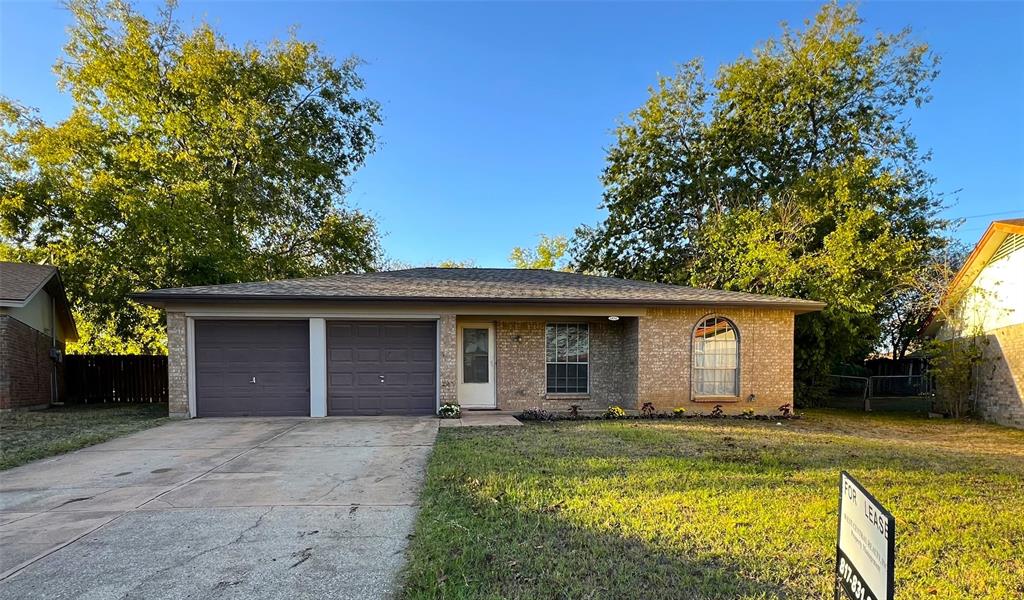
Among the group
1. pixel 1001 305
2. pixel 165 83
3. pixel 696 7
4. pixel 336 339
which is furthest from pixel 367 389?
pixel 165 83

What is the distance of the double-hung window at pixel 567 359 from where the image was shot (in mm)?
11078

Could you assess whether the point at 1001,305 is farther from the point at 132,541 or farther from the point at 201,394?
the point at 201,394

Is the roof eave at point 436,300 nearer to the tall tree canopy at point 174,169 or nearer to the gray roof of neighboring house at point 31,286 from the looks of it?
the gray roof of neighboring house at point 31,286

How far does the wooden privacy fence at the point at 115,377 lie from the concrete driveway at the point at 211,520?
7826 millimetres

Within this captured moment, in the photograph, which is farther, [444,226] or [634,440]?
[444,226]

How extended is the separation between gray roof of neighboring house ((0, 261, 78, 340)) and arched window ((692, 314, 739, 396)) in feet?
53.8

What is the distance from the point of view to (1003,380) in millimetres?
10836

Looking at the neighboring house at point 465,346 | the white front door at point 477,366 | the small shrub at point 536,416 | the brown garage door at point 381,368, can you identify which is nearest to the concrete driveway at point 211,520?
the neighboring house at point 465,346

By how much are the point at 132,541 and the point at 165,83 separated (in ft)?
67.5

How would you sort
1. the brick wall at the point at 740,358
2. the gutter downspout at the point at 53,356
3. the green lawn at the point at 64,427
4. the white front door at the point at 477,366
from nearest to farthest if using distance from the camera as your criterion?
the green lawn at the point at 64,427, the brick wall at the point at 740,358, the white front door at the point at 477,366, the gutter downspout at the point at 53,356

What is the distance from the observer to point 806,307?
1062cm

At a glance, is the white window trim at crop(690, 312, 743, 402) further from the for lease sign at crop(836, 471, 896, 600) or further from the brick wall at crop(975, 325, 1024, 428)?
the for lease sign at crop(836, 471, 896, 600)

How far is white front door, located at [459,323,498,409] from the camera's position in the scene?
10836 millimetres

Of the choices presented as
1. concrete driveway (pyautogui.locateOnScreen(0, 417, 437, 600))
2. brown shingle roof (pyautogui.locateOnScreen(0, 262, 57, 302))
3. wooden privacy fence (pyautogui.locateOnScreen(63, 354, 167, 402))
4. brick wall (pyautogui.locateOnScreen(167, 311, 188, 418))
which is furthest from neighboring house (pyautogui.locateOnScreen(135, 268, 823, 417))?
wooden privacy fence (pyautogui.locateOnScreen(63, 354, 167, 402))
